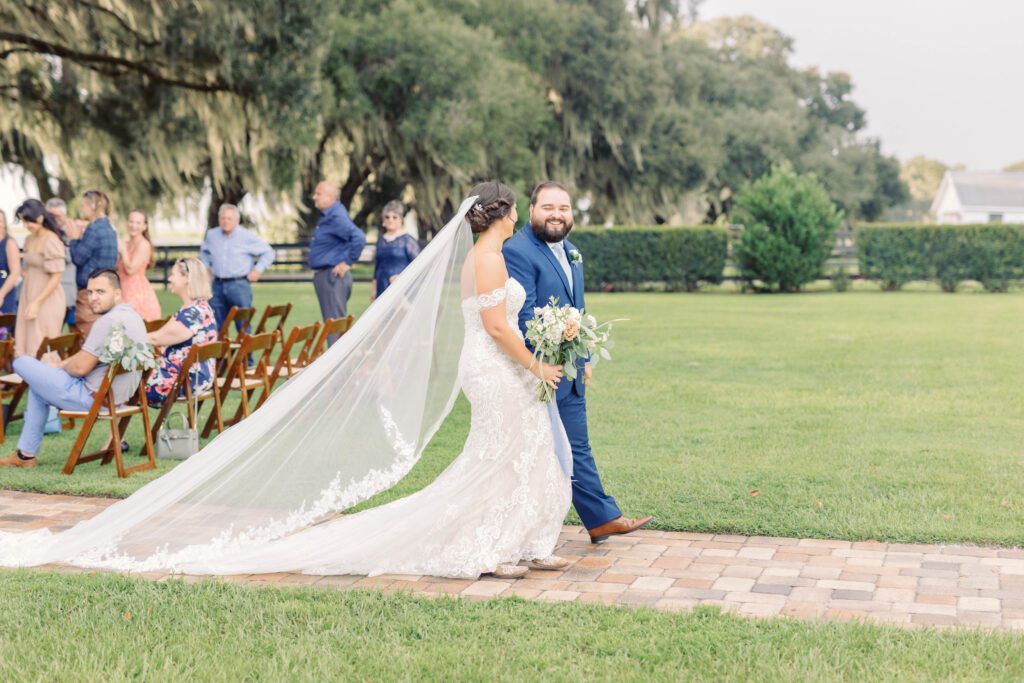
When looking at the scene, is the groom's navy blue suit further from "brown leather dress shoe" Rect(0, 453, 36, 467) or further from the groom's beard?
"brown leather dress shoe" Rect(0, 453, 36, 467)

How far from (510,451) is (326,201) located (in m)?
6.34

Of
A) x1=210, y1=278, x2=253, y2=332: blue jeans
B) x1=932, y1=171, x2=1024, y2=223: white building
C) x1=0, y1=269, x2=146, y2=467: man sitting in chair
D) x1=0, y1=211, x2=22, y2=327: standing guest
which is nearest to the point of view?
x1=0, y1=269, x2=146, y2=467: man sitting in chair

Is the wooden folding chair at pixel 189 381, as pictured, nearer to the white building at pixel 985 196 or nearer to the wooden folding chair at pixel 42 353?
the wooden folding chair at pixel 42 353

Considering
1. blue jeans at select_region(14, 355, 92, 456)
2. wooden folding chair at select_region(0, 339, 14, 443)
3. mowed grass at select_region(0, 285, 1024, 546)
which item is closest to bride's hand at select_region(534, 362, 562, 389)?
mowed grass at select_region(0, 285, 1024, 546)

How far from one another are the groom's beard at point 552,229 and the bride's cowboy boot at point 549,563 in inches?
54.0

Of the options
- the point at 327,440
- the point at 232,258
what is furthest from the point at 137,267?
the point at 327,440

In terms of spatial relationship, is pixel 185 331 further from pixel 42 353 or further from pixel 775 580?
pixel 775 580

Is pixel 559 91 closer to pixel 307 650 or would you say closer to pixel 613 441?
pixel 613 441

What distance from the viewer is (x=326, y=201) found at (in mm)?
10961

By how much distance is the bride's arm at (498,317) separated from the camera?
5.01m

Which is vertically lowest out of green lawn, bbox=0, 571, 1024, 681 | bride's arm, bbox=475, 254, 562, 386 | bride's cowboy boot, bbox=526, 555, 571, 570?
bride's cowboy boot, bbox=526, 555, 571, 570

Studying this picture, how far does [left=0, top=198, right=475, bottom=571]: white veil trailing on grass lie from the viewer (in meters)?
5.27

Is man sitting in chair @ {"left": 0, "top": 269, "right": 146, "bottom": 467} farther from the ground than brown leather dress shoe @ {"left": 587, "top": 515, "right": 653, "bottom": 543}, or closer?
farther from the ground

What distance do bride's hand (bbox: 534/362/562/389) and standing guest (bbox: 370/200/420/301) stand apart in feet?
19.9
